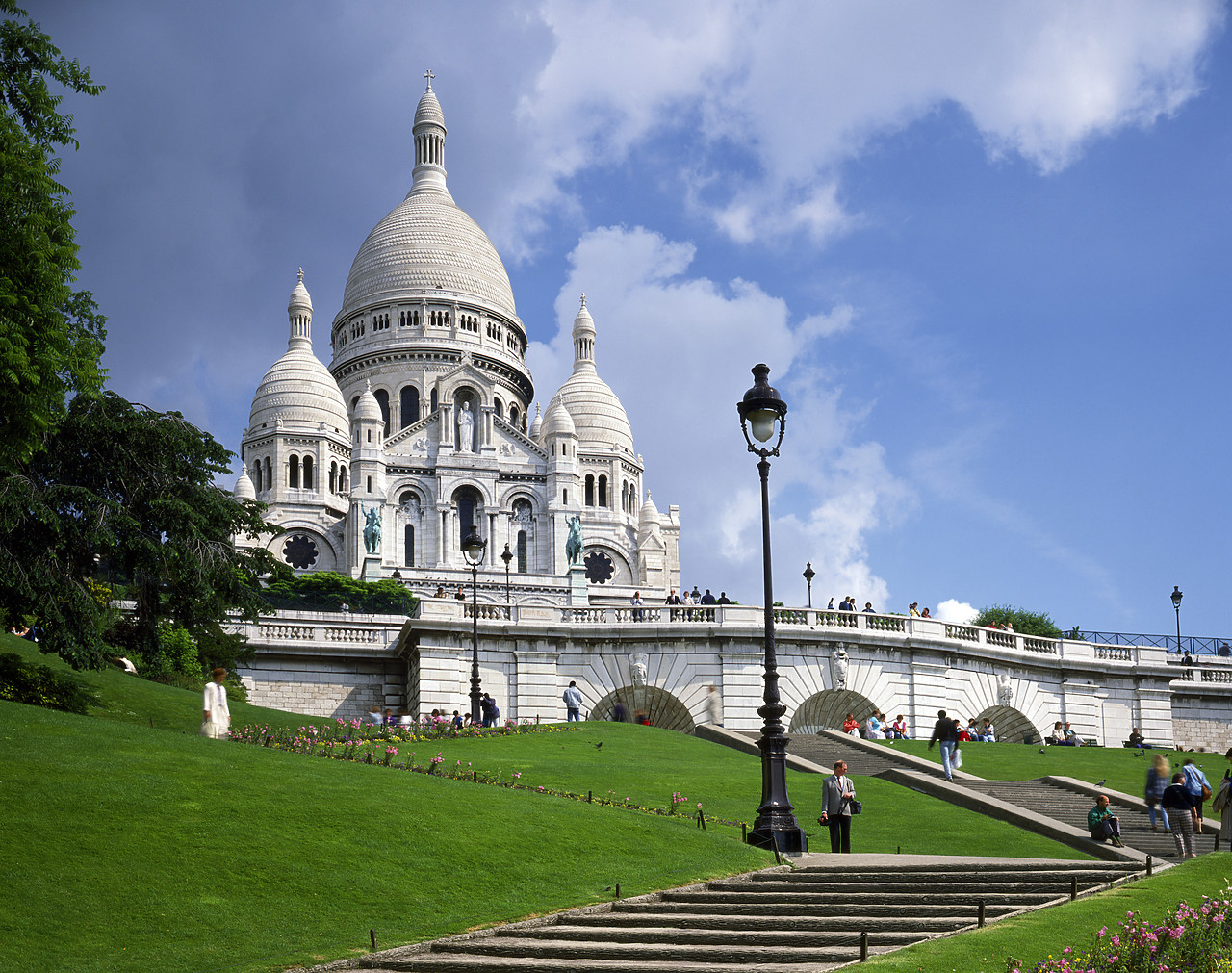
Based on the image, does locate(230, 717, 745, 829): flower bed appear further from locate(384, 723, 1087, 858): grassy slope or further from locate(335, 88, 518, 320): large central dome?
locate(335, 88, 518, 320): large central dome

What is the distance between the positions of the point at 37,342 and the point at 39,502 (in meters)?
6.30

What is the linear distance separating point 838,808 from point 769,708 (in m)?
1.67

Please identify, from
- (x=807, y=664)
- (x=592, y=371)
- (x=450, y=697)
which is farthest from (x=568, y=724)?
(x=592, y=371)

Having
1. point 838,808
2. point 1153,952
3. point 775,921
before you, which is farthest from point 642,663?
point 1153,952

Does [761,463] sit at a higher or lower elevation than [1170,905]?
higher

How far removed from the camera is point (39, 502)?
976 inches

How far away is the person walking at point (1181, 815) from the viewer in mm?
18312

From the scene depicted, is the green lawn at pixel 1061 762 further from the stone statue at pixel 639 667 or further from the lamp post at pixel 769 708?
the lamp post at pixel 769 708

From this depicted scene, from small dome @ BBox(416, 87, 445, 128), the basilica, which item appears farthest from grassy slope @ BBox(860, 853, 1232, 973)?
small dome @ BBox(416, 87, 445, 128)

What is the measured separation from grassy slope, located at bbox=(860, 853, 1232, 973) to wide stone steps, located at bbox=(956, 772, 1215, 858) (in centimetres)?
487

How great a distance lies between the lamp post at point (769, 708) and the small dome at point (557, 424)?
69581 millimetres

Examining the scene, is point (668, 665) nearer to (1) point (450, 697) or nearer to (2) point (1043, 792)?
(1) point (450, 697)

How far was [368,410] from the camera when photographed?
8712 cm

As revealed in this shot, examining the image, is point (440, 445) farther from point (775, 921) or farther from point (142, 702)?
point (775, 921)
